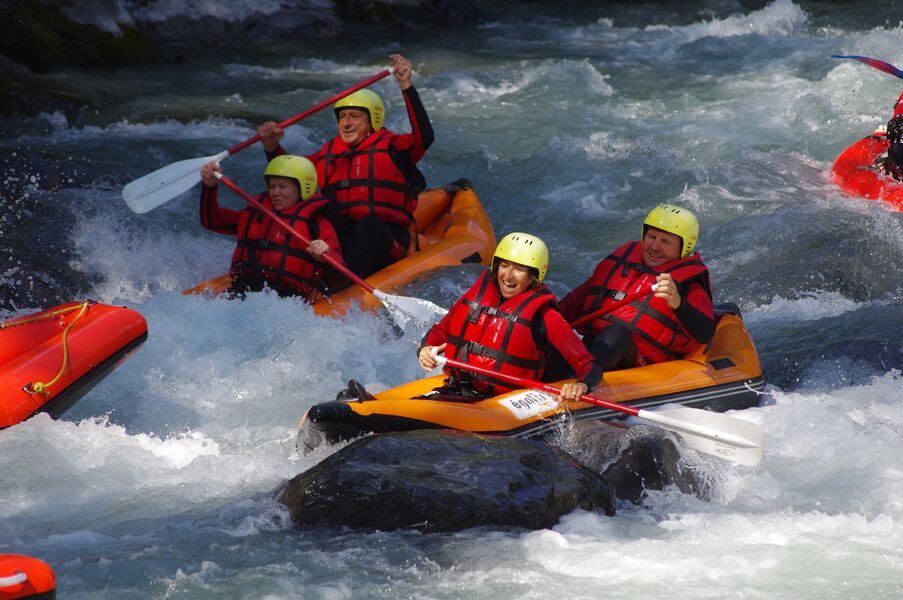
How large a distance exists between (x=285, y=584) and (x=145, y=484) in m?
1.21

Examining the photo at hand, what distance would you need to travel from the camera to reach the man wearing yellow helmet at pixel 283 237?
6891 millimetres

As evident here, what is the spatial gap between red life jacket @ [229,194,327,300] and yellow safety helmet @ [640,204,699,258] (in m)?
2.02

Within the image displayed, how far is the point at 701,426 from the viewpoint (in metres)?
5.20

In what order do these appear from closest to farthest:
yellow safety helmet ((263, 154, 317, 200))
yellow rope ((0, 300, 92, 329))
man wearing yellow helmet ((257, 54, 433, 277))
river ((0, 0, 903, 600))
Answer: river ((0, 0, 903, 600)) → yellow rope ((0, 300, 92, 329)) → yellow safety helmet ((263, 154, 317, 200)) → man wearing yellow helmet ((257, 54, 433, 277))

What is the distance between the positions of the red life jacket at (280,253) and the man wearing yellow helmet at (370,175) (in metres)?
0.42

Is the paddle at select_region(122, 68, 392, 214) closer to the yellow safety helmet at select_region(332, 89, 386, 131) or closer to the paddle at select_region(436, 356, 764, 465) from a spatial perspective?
the yellow safety helmet at select_region(332, 89, 386, 131)

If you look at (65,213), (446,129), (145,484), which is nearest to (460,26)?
(446,129)

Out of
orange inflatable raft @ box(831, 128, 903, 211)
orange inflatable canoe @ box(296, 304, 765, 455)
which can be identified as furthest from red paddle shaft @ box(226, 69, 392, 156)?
orange inflatable raft @ box(831, 128, 903, 211)

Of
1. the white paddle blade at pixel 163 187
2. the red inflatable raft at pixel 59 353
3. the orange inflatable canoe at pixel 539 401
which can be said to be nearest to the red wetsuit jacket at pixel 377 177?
the white paddle blade at pixel 163 187

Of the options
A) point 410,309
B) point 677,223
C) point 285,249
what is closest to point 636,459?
point 677,223

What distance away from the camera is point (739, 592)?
4.07 meters

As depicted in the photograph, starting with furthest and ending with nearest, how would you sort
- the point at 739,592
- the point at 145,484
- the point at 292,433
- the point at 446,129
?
1. the point at 446,129
2. the point at 292,433
3. the point at 145,484
4. the point at 739,592

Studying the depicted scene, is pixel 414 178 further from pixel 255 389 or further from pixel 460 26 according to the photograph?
pixel 460 26

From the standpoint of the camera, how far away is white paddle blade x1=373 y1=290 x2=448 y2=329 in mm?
6418
